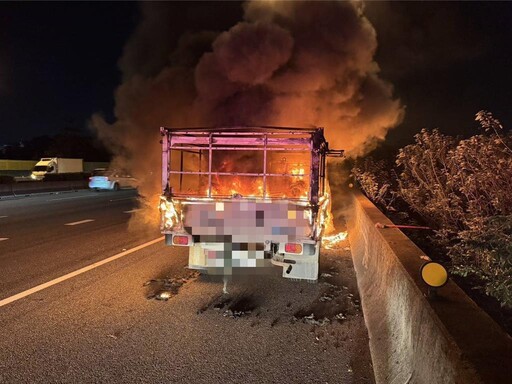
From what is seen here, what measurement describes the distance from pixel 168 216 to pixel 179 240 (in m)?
0.35

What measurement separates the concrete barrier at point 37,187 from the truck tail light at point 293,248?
20945 mm

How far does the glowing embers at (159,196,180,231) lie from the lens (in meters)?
5.84

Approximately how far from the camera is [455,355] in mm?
2299

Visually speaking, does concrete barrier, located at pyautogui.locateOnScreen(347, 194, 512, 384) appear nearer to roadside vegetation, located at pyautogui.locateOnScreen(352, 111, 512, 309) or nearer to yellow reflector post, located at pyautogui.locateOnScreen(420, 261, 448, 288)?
yellow reflector post, located at pyautogui.locateOnScreen(420, 261, 448, 288)

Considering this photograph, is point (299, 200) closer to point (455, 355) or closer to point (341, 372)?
point (341, 372)

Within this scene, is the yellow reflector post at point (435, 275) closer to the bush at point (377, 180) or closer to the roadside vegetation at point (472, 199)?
the roadside vegetation at point (472, 199)

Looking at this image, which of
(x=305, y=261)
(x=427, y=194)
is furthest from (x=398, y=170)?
(x=305, y=261)

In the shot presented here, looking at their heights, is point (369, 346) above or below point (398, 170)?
below

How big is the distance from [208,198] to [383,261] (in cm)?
232

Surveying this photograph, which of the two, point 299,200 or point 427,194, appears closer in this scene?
point 299,200

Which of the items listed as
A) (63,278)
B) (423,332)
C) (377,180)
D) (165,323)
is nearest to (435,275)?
(423,332)

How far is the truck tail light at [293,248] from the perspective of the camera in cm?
556

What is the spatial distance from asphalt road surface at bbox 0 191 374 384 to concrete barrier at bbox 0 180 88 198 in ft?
56.2

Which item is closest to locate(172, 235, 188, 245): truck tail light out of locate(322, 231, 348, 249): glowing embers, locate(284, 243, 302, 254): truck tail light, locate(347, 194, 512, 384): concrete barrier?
locate(284, 243, 302, 254): truck tail light
